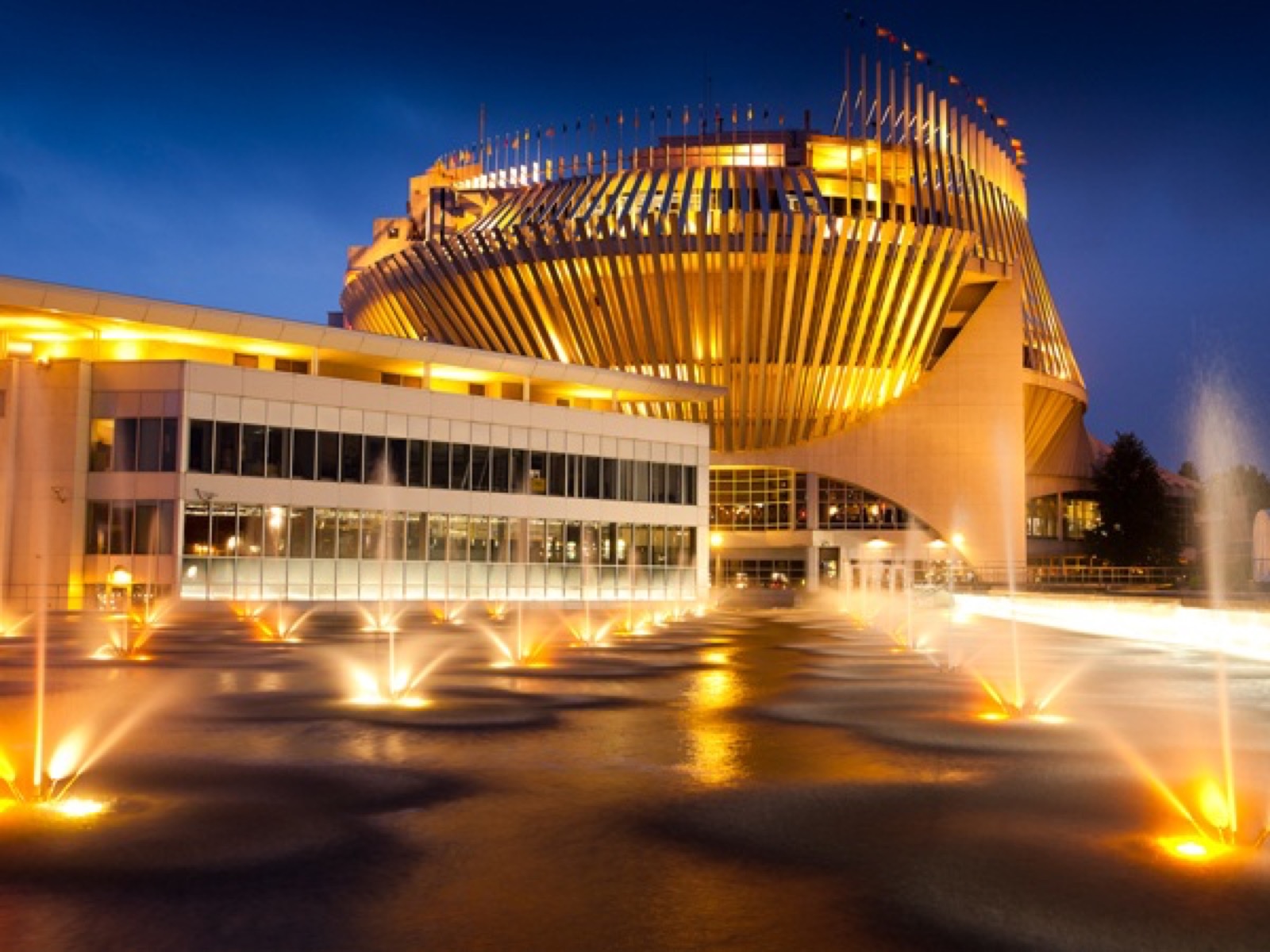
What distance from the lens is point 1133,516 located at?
280 ft

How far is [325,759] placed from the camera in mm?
12148

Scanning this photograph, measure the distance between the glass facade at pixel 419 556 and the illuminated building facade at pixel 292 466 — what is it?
80 millimetres

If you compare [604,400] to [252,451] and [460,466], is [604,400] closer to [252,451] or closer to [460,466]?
[460,466]

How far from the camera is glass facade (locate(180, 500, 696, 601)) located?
47.5m

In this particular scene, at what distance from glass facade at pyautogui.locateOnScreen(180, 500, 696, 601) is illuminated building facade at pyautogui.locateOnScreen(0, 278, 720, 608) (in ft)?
0.26

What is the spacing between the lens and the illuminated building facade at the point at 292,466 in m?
46.1

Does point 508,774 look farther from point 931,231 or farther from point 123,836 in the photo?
point 931,231

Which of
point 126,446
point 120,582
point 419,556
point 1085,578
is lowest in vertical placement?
point 120,582

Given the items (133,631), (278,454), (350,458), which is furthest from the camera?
(350,458)

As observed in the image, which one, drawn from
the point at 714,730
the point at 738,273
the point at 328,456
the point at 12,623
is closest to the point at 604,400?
the point at 738,273

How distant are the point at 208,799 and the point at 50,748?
3.17 meters

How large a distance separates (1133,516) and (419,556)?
171 feet

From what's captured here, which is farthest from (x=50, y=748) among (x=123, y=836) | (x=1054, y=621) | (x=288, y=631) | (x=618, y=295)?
(x=618, y=295)

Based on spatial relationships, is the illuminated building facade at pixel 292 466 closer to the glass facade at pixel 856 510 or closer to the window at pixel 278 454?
the window at pixel 278 454
